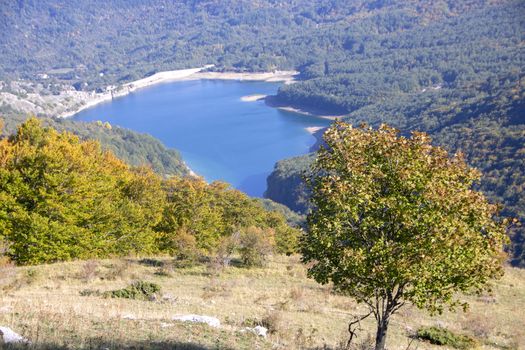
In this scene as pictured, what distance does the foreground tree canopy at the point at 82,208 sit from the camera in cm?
3166

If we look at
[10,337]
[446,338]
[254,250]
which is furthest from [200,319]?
[254,250]

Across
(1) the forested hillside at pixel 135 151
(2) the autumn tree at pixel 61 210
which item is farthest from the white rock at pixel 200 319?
(1) the forested hillside at pixel 135 151

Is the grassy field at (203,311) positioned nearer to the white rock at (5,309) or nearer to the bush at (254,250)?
the white rock at (5,309)

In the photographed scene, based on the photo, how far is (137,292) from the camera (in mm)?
20453

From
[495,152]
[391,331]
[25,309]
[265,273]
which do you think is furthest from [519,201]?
[25,309]

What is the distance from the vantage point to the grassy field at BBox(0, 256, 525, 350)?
13133 mm

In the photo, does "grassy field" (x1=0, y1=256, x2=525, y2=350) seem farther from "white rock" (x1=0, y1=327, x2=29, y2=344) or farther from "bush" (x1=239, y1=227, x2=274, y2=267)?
"bush" (x1=239, y1=227, x2=274, y2=267)

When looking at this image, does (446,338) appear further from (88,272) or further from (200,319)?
(88,272)

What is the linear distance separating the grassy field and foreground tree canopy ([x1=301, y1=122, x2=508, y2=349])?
12.6ft

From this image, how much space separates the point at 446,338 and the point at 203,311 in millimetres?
8333

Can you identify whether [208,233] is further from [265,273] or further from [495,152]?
[495,152]

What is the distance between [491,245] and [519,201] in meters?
121

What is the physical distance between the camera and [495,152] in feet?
502

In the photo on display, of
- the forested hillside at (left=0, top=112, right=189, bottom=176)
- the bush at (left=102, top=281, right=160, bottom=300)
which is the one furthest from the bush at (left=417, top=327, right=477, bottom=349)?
the forested hillside at (left=0, top=112, right=189, bottom=176)
